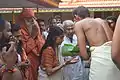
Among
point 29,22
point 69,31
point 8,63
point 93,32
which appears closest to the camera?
point 8,63

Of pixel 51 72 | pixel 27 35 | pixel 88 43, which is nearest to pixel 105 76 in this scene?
pixel 88 43

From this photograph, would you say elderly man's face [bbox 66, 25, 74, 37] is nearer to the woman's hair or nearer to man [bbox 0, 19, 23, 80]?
the woman's hair

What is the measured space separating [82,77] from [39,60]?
1.01 meters

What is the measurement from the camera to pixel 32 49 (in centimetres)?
649

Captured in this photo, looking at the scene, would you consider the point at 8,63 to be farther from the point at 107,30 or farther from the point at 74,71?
the point at 74,71

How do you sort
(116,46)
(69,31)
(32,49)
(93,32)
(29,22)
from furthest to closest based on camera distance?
(69,31), (29,22), (32,49), (93,32), (116,46)

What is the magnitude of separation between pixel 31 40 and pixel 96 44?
160cm

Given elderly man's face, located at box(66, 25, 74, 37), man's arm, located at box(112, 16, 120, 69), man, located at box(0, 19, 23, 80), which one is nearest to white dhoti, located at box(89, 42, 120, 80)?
man, located at box(0, 19, 23, 80)

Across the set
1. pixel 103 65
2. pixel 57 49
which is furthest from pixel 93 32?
pixel 57 49

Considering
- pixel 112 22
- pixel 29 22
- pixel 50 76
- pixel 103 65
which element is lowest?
pixel 50 76

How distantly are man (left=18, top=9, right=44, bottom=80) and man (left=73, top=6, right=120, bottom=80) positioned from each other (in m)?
0.95

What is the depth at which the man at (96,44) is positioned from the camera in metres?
4.76

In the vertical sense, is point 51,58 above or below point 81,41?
below

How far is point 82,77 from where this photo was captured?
7.08 m
